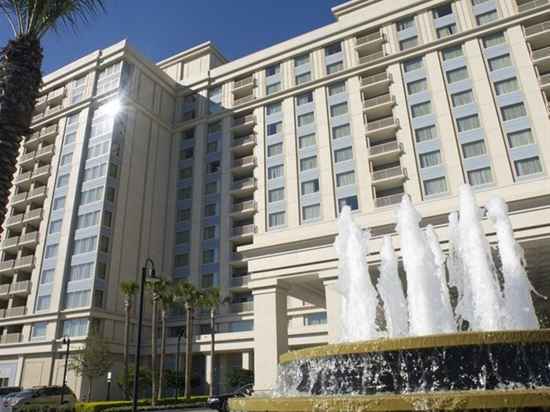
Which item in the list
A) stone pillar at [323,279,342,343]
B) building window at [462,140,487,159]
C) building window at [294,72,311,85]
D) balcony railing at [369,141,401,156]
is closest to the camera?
stone pillar at [323,279,342,343]

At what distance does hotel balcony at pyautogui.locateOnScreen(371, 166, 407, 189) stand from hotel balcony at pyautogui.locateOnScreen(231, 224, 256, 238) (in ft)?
46.8

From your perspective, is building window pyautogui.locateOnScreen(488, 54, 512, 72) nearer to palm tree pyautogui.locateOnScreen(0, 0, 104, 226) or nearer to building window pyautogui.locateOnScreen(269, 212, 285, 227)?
building window pyautogui.locateOnScreen(269, 212, 285, 227)

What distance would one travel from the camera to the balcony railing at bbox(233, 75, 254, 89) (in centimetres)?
5928

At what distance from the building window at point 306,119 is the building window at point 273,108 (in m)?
3.51

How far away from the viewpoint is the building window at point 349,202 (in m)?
46.9

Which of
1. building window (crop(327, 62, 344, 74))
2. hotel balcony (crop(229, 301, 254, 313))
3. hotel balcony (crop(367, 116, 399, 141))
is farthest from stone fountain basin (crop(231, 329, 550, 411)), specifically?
building window (crop(327, 62, 344, 74))

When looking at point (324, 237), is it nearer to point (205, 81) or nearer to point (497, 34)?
point (497, 34)

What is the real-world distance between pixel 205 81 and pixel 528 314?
176 feet

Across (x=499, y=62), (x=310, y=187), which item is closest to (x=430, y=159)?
(x=499, y=62)

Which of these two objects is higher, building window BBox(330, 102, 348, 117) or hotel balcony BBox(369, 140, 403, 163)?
building window BBox(330, 102, 348, 117)

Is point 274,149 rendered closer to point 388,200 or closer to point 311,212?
point 311,212

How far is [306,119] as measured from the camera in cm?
5388

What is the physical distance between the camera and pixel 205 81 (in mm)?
62688

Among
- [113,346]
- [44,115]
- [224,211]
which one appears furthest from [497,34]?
[44,115]
